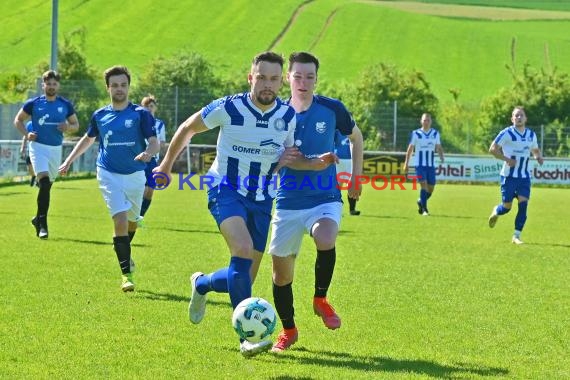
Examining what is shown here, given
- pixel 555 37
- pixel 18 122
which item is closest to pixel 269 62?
pixel 18 122

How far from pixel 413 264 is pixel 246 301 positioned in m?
6.25

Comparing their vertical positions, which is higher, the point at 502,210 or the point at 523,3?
the point at 523,3

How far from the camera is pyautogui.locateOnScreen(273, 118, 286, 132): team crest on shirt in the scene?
6.96 metres

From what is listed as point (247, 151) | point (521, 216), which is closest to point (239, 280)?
point (247, 151)

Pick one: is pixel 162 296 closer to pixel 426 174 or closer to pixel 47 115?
pixel 47 115

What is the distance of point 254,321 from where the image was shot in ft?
20.9

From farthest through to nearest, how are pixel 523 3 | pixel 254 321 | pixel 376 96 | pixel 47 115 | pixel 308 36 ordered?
pixel 523 3 < pixel 308 36 < pixel 376 96 < pixel 47 115 < pixel 254 321

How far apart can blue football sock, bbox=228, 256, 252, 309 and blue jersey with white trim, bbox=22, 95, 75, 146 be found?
335 inches

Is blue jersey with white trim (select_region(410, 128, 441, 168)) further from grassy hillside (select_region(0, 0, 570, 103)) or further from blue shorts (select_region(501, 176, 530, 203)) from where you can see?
grassy hillside (select_region(0, 0, 570, 103))

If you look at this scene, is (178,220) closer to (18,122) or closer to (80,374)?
(18,122)

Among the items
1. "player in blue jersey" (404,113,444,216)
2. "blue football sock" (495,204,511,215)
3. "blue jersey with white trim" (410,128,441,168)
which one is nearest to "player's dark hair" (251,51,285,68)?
"blue football sock" (495,204,511,215)

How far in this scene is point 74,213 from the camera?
19.3 metres

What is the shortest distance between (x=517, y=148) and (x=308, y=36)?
62828mm

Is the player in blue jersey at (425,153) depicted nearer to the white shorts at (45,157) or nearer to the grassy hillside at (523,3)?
the white shorts at (45,157)
